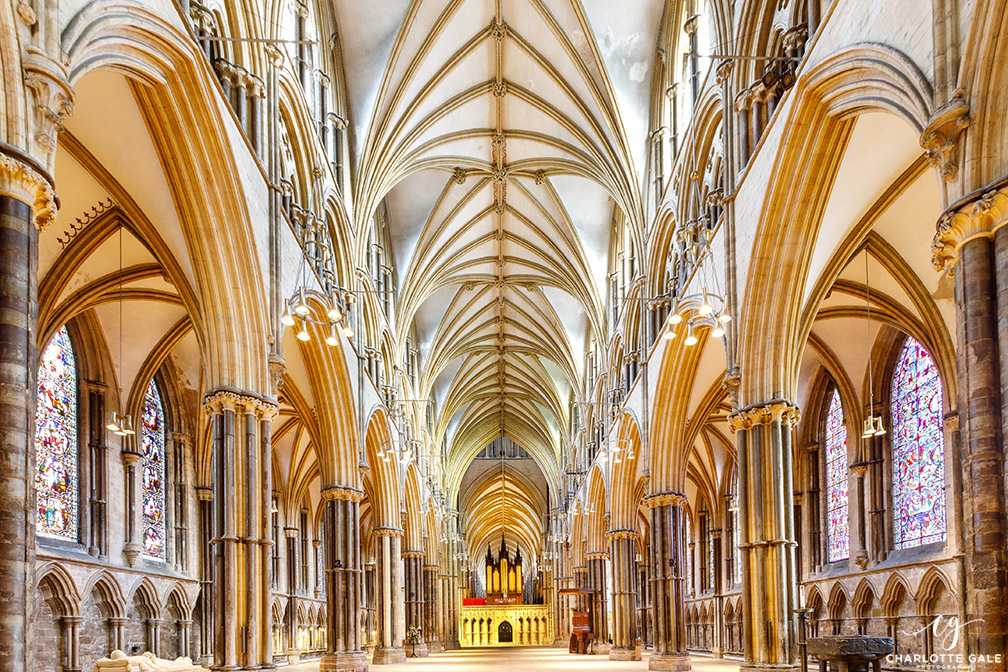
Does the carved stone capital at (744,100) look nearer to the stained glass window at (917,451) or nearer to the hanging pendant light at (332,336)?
the stained glass window at (917,451)

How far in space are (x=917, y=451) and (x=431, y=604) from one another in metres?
31.3

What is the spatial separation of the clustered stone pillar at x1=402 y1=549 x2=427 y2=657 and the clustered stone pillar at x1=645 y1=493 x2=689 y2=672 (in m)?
18.4

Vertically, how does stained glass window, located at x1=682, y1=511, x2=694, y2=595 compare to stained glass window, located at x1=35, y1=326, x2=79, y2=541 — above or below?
below

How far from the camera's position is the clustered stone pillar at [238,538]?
44.8ft

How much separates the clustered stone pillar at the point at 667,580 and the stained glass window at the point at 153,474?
12.6 meters

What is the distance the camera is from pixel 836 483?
24.6 meters

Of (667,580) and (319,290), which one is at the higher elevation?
(319,290)

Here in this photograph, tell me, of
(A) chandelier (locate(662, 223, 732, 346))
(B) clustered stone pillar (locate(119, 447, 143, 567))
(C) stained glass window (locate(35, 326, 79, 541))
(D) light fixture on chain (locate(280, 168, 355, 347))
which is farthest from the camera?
(B) clustered stone pillar (locate(119, 447, 143, 567))

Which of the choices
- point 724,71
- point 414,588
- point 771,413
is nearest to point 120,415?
point 771,413

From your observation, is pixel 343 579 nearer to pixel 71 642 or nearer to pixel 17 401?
pixel 71 642

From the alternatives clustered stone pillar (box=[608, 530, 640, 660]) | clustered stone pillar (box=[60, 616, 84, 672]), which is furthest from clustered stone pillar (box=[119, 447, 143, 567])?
clustered stone pillar (box=[608, 530, 640, 660])

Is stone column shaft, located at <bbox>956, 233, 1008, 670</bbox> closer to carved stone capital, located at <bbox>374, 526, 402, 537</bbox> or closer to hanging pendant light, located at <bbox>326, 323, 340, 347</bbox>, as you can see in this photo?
hanging pendant light, located at <bbox>326, 323, 340, 347</bbox>

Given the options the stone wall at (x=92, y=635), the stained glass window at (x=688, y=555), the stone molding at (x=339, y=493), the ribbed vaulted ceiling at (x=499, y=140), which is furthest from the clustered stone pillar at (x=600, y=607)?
the stone wall at (x=92, y=635)

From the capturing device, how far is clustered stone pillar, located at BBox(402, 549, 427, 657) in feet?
131
